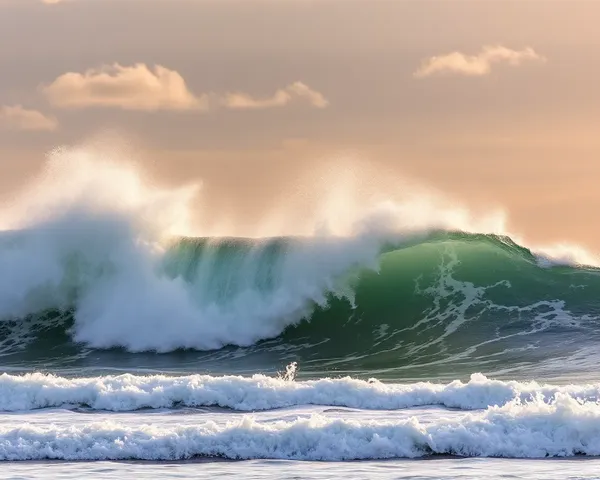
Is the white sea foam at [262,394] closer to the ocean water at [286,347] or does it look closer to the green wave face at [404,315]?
the ocean water at [286,347]

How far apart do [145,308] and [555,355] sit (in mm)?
10619

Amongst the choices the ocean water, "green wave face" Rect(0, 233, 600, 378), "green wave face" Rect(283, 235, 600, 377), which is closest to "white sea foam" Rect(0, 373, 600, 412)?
the ocean water

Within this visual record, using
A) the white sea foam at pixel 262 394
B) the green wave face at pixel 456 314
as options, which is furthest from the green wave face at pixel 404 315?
the white sea foam at pixel 262 394

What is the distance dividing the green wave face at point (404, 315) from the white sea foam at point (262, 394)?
509cm

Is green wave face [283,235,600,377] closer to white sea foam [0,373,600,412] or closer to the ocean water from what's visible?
the ocean water

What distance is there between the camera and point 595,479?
33.8 feet

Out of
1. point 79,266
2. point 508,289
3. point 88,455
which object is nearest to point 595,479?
point 88,455

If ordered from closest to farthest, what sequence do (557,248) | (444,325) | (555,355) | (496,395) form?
(496,395)
(555,355)
(444,325)
(557,248)

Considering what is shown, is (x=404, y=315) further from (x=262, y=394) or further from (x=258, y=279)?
(x=262, y=394)

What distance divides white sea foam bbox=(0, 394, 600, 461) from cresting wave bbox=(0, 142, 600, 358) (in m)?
10.4

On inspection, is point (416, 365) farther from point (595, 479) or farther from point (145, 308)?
point (595, 479)

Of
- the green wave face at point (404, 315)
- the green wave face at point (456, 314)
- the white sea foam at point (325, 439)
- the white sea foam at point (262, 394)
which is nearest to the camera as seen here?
the white sea foam at point (325, 439)

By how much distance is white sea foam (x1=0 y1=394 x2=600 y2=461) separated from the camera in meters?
11.8

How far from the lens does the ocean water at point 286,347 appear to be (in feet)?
38.9
